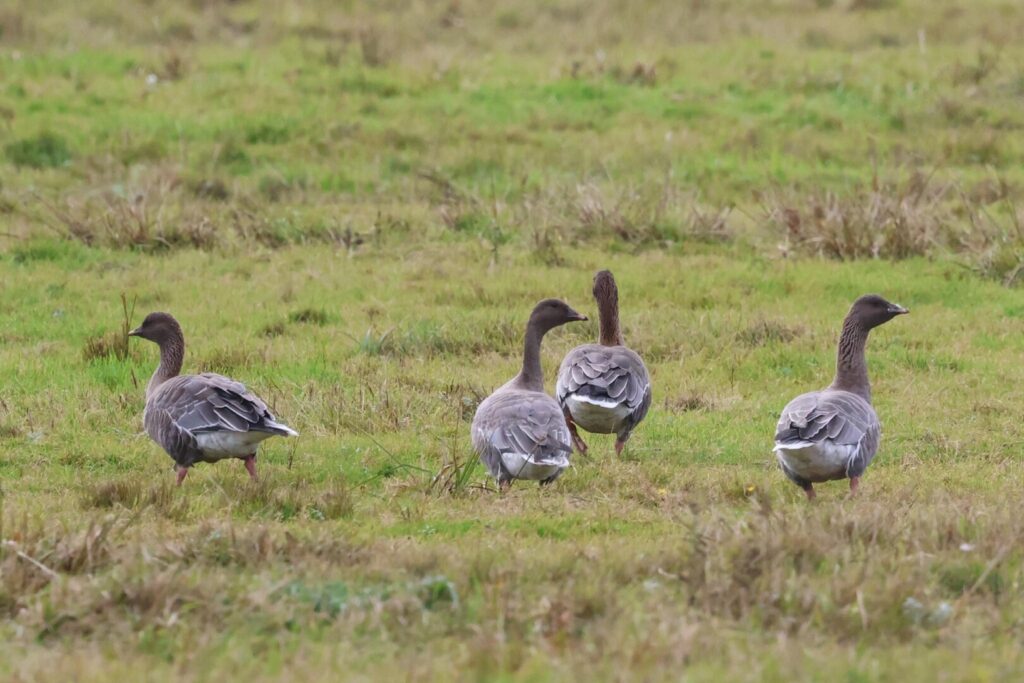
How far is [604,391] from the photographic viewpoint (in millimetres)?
9211

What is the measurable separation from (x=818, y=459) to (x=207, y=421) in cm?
337

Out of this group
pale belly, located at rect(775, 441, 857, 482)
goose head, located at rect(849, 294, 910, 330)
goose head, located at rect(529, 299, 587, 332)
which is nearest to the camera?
pale belly, located at rect(775, 441, 857, 482)

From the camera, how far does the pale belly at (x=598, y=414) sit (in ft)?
30.2

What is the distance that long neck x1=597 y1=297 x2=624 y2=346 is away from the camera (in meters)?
10.5

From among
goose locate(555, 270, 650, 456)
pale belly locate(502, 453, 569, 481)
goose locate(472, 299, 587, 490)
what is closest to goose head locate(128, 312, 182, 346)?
goose locate(472, 299, 587, 490)

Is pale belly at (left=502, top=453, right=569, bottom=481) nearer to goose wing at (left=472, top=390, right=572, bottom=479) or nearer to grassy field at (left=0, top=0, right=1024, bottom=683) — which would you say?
goose wing at (left=472, top=390, right=572, bottom=479)

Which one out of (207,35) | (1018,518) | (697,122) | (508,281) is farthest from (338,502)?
(207,35)

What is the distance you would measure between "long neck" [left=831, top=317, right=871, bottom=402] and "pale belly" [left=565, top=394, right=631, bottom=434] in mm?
1312

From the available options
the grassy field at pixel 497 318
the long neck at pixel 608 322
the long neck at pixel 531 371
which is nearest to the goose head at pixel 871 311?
the grassy field at pixel 497 318

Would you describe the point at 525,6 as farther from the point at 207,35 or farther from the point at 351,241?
the point at 351,241

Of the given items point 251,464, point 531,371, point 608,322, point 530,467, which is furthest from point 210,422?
point 608,322

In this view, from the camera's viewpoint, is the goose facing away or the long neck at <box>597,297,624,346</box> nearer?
the goose facing away

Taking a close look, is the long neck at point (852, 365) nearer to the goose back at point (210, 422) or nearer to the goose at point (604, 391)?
the goose at point (604, 391)

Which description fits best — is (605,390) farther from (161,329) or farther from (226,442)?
(161,329)
